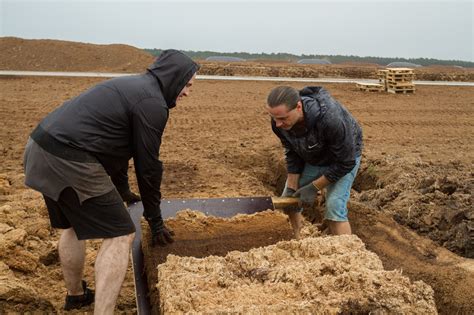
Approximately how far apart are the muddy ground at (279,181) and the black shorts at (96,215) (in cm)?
84

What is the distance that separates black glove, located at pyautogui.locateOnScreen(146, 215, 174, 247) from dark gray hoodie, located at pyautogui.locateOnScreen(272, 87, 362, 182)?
1.30 m

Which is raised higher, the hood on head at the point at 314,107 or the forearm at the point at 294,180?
the hood on head at the point at 314,107

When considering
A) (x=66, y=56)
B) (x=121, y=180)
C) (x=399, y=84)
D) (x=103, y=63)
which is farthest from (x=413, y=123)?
(x=66, y=56)

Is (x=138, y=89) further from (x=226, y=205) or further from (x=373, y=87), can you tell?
(x=373, y=87)

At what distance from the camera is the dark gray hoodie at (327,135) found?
3.66 metres

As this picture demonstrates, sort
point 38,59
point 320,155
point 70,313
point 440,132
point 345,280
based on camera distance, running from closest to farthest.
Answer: point 345,280 → point 70,313 → point 320,155 → point 440,132 → point 38,59

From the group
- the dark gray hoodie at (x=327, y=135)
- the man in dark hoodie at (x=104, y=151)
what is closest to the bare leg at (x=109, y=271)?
the man in dark hoodie at (x=104, y=151)

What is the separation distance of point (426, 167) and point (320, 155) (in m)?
3.60

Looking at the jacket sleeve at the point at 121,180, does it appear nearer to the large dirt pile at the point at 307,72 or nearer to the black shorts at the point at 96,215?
the black shorts at the point at 96,215

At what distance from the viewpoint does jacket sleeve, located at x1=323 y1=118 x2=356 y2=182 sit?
3629 millimetres

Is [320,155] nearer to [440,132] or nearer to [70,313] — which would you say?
[70,313]

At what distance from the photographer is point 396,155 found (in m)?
7.71

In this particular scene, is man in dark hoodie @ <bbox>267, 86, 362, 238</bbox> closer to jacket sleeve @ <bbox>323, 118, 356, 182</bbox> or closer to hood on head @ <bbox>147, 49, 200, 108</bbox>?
jacket sleeve @ <bbox>323, 118, 356, 182</bbox>

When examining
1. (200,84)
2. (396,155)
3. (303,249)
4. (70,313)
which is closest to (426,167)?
(396,155)
